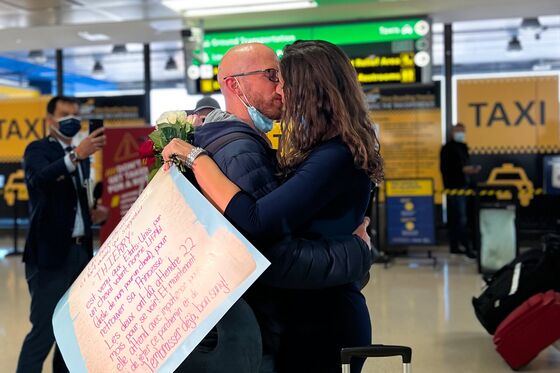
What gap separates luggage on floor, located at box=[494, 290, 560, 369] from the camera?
3990 millimetres

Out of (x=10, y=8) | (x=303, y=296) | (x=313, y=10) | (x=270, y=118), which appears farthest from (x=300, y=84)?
(x=10, y=8)

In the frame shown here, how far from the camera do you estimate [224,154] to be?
4.99 feet

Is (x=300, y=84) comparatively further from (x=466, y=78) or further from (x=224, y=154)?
(x=466, y=78)

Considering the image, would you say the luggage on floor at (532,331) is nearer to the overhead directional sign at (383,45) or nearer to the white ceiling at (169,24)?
the overhead directional sign at (383,45)

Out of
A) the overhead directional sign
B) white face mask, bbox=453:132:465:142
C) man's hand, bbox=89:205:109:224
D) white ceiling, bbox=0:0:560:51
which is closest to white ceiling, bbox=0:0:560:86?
white ceiling, bbox=0:0:560:51

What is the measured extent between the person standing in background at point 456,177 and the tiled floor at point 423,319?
2.20 feet

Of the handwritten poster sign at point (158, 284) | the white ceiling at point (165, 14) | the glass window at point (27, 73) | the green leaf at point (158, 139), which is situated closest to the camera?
the handwritten poster sign at point (158, 284)

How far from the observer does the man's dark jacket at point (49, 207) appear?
313 centimetres

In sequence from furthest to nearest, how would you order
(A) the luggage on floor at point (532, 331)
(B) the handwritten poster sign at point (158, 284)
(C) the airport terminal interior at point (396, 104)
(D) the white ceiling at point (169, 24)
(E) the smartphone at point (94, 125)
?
(D) the white ceiling at point (169, 24), (C) the airport terminal interior at point (396, 104), (A) the luggage on floor at point (532, 331), (E) the smartphone at point (94, 125), (B) the handwritten poster sign at point (158, 284)

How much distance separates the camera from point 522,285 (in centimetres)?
432

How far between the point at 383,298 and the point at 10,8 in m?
5.45

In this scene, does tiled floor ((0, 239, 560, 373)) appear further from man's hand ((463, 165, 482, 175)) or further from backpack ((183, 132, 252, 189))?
backpack ((183, 132, 252, 189))

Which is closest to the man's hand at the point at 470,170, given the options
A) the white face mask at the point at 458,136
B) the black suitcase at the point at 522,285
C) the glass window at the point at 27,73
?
the white face mask at the point at 458,136

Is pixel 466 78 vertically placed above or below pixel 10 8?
below
